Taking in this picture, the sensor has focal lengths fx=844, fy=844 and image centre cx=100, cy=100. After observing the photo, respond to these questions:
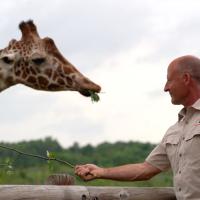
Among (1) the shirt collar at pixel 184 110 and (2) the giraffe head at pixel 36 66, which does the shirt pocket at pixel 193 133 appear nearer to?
(1) the shirt collar at pixel 184 110

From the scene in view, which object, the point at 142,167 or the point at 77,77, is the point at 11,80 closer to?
the point at 77,77

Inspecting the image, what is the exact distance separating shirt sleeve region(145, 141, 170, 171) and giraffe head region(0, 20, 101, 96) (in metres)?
1.33

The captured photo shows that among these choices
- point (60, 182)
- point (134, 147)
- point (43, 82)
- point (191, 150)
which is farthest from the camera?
point (134, 147)

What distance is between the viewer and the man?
5406mm

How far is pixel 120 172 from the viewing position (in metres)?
5.78

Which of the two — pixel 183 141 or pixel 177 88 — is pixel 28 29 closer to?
pixel 177 88

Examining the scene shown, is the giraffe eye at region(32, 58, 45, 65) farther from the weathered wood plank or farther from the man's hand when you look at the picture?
the man's hand

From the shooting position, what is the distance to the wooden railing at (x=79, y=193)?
215 inches

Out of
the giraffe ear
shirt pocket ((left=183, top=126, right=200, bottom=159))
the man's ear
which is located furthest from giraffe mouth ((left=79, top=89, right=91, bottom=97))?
shirt pocket ((left=183, top=126, right=200, bottom=159))

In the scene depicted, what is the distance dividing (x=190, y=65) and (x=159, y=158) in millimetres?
700

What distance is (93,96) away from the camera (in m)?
6.84

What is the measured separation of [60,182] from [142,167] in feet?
1.90

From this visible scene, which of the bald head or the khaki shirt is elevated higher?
the bald head

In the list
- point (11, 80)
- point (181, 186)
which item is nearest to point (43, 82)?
point (11, 80)
